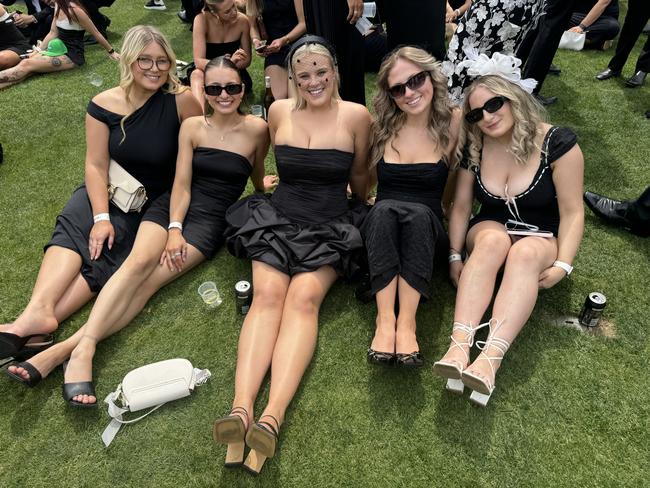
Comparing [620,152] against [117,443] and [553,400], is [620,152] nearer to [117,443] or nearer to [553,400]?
[553,400]

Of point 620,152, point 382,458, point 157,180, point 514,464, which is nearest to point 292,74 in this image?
point 157,180

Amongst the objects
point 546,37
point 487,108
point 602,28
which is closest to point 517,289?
point 487,108

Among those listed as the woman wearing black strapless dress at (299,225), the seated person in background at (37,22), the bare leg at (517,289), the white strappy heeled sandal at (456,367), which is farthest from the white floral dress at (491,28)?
the seated person in background at (37,22)

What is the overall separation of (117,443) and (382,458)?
1.63 meters

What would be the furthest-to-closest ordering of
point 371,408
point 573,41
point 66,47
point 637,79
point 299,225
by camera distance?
point 66,47 → point 573,41 → point 637,79 → point 299,225 → point 371,408

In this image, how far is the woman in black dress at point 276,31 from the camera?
19.2 ft

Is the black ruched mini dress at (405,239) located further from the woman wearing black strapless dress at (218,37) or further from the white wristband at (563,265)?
the woman wearing black strapless dress at (218,37)

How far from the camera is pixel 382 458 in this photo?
272 cm

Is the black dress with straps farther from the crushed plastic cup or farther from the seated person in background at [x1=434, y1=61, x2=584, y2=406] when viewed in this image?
the crushed plastic cup

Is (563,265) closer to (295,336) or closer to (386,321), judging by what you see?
(386,321)

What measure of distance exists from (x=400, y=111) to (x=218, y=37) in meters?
3.64

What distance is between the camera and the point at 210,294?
3.72 metres

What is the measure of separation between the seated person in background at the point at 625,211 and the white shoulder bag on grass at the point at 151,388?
3.66 metres

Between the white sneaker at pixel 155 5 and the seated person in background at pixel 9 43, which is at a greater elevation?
the seated person in background at pixel 9 43
